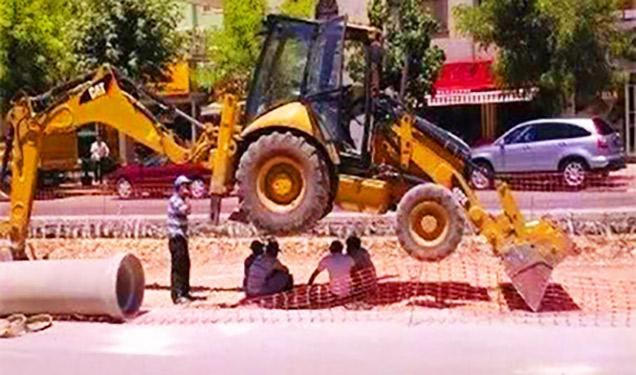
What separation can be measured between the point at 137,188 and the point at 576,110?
1483 centimetres

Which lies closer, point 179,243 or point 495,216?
point 495,216

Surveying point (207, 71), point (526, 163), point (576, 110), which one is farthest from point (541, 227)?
point (207, 71)

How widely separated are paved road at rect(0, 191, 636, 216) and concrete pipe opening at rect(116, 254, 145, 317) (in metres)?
7.17

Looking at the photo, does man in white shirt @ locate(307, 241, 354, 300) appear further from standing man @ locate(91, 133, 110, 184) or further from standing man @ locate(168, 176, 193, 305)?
standing man @ locate(91, 133, 110, 184)

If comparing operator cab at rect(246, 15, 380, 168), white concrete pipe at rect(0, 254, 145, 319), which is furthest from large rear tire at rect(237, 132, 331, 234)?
white concrete pipe at rect(0, 254, 145, 319)

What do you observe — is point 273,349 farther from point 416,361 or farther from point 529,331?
point 529,331

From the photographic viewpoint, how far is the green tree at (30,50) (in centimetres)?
3447

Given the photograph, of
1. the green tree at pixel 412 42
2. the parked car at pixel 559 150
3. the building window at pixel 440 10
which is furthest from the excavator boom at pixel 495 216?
the building window at pixel 440 10

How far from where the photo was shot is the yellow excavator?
12.8 metres

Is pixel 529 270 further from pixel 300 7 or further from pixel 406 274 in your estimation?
pixel 300 7

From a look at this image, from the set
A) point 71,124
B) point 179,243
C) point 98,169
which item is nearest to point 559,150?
point 98,169

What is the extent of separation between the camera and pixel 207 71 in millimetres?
38812

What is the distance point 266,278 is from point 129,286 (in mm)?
2799

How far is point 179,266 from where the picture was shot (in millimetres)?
14023
